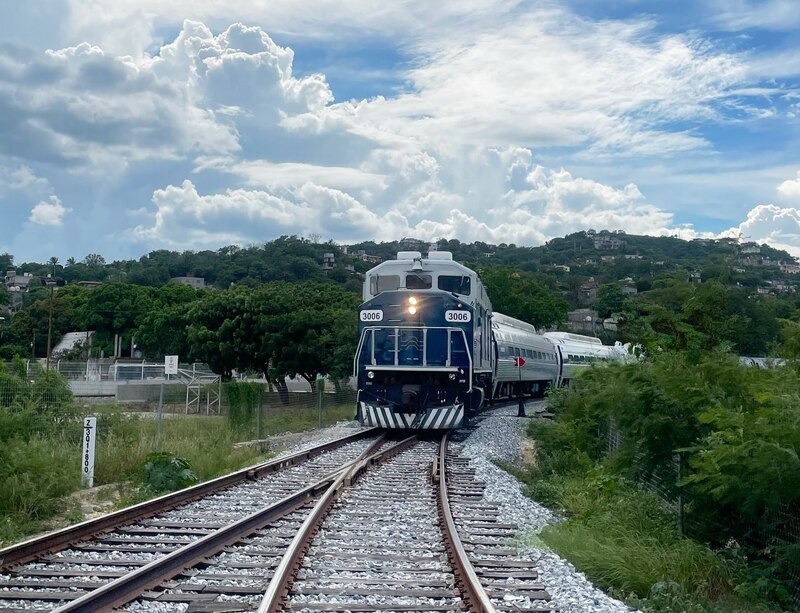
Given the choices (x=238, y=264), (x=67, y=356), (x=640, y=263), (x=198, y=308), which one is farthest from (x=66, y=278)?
(x=198, y=308)

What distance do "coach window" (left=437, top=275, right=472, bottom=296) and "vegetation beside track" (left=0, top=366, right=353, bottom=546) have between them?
20.0ft

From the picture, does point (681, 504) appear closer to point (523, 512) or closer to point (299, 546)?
point (523, 512)

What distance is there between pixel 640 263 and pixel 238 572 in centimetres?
13889

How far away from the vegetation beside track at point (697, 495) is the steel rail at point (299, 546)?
2628 millimetres

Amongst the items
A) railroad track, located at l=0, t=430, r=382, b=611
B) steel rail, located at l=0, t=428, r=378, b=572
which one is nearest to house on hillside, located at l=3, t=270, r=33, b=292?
steel rail, located at l=0, t=428, r=378, b=572

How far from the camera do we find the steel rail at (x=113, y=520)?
292 inches

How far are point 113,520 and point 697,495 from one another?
6243mm

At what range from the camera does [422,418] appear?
20.1m

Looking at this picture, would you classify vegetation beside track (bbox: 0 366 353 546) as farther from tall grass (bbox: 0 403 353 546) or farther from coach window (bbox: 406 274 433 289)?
coach window (bbox: 406 274 433 289)

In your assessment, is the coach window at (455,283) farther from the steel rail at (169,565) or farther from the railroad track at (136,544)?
the steel rail at (169,565)

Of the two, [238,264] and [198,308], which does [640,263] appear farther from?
[198,308]

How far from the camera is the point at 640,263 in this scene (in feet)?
458

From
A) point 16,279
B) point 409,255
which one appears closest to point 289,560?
point 409,255

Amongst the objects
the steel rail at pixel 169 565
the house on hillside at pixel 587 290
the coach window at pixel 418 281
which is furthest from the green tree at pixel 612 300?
the house on hillside at pixel 587 290
